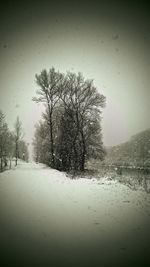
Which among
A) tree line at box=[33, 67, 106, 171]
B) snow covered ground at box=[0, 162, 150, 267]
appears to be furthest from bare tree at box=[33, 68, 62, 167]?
snow covered ground at box=[0, 162, 150, 267]

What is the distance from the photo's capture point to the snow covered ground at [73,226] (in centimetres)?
346

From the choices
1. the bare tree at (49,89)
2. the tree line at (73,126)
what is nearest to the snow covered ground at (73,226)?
the bare tree at (49,89)

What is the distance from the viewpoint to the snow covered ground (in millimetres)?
3463

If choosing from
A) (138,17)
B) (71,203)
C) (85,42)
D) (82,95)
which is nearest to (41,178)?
(71,203)

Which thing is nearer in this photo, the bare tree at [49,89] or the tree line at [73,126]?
the bare tree at [49,89]

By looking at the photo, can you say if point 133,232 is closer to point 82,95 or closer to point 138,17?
point 138,17

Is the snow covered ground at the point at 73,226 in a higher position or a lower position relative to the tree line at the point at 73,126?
Result: lower

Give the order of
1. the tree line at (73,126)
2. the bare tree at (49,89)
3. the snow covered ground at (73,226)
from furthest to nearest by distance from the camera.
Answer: the tree line at (73,126) → the bare tree at (49,89) → the snow covered ground at (73,226)

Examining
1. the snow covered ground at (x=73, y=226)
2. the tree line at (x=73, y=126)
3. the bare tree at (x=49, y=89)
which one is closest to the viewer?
the snow covered ground at (x=73, y=226)

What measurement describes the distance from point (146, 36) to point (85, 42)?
7.81 feet

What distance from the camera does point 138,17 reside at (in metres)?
6.11

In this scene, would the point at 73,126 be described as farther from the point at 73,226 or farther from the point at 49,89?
the point at 73,226

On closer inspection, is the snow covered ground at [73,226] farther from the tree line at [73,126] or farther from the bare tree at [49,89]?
the tree line at [73,126]

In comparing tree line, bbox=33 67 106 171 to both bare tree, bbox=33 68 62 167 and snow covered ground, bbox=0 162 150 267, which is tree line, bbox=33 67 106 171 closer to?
bare tree, bbox=33 68 62 167
